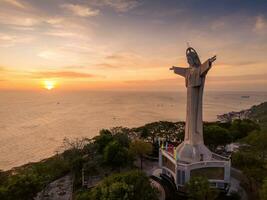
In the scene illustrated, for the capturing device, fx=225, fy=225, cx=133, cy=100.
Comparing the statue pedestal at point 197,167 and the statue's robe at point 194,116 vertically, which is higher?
the statue's robe at point 194,116

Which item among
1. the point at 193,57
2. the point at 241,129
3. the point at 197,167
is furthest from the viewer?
the point at 241,129

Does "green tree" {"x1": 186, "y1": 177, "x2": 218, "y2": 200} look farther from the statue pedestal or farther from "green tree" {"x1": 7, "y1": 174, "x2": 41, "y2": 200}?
"green tree" {"x1": 7, "y1": 174, "x2": 41, "y2": 200}

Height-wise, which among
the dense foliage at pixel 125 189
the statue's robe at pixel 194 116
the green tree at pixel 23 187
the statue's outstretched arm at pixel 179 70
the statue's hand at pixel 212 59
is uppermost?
the statue's hand at pixel 212 59

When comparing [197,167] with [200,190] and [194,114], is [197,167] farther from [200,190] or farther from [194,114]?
[194,114]

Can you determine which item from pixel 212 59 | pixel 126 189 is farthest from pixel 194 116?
pixel 126 189

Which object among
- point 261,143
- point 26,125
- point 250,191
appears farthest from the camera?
point 26,125

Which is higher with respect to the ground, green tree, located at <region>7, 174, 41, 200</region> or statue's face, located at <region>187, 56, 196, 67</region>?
statue's face, located at <region>187, 56, 196, 67</region>

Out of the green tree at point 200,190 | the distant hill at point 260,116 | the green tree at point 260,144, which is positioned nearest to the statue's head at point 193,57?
the green tree at point 200,190

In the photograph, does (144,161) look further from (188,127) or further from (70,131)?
(70,131)

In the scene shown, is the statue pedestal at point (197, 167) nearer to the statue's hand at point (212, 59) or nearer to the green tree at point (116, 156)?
the green tree at point (116, 156)

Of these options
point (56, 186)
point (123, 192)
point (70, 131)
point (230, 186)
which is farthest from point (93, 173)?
point (70, 131)

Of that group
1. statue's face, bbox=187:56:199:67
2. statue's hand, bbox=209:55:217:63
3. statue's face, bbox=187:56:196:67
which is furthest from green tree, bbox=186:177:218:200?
statue's face, bbox=187:56:196:67
